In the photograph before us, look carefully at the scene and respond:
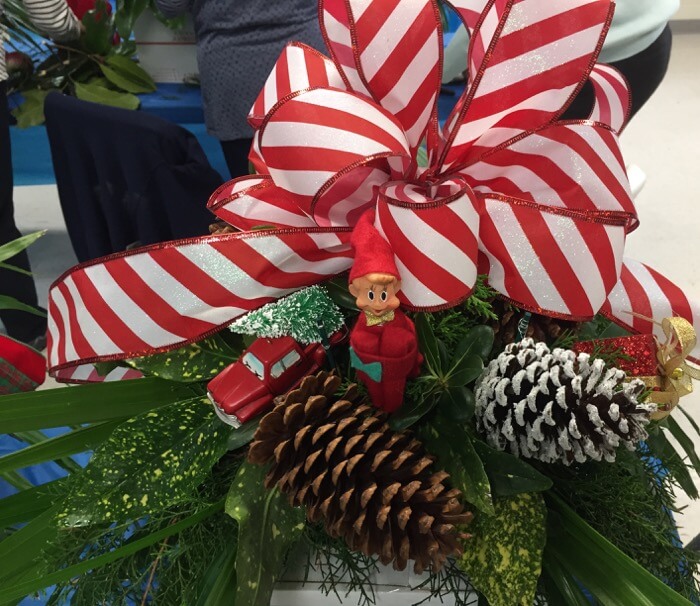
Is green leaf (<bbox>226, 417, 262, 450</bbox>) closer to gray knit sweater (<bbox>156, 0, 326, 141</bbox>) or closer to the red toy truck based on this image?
the red toy truck

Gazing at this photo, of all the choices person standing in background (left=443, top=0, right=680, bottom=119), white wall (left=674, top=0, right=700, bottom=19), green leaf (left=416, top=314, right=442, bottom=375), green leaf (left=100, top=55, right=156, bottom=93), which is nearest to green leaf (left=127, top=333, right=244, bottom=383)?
green leaf (left=416, top=314, right=442, bottom=375)

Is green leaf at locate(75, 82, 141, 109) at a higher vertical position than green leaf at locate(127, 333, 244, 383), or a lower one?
lower

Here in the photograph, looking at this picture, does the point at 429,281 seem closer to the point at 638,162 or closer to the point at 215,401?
the point at 215,401

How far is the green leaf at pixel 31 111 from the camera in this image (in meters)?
1.42

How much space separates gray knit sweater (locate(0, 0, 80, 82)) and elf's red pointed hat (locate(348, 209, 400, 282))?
1.15 m

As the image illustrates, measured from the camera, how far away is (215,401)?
37cm

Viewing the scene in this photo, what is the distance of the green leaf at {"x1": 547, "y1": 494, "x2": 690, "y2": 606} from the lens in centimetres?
32

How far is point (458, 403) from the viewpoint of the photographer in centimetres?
35

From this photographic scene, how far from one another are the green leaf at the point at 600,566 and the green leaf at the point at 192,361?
0.69 ft

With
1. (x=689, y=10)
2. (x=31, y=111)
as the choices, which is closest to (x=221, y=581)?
(x=31, y=111)

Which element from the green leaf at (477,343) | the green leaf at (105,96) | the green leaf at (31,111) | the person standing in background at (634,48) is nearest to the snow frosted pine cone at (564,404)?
the green leaf at (477,343)

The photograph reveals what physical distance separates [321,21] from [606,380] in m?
0.24

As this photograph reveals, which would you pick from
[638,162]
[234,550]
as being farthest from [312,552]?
[638,162]

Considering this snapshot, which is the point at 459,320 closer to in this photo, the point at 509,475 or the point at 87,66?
the point at 509,475
